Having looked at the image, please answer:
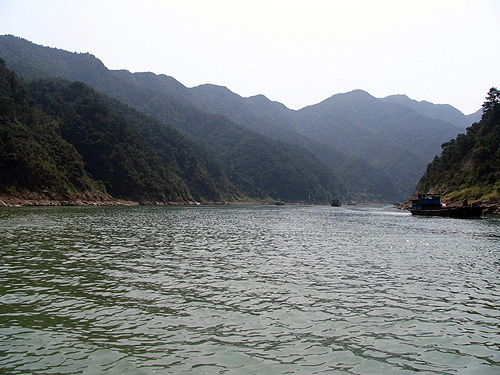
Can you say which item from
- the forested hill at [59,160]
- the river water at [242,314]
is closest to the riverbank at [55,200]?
the forested hill at [59,160]

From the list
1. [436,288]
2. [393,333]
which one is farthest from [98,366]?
[436,288]

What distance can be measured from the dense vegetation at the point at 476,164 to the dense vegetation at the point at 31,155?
13769cm

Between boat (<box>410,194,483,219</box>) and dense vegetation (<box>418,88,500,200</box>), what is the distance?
11390 mm

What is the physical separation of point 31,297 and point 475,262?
109 feet

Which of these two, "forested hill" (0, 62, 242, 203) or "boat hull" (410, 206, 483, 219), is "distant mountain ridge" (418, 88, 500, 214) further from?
"forested hill" (0, 62, 242, 203)

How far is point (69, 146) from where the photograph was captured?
545 feet

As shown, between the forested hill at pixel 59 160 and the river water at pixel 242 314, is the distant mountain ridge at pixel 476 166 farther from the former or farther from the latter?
the forested hill at pixel 59 160

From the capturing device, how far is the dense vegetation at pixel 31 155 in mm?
121688

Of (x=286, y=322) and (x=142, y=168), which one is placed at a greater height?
(x=142, y=168)

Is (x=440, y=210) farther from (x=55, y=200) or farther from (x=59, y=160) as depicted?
(x=59, y=160)

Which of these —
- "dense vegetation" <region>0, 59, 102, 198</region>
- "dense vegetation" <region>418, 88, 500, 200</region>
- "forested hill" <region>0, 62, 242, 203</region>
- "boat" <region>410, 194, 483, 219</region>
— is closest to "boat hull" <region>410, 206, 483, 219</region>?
"boat" <region>410, 194, 483, 219</region>

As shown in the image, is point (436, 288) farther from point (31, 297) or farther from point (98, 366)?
point (31, 297)

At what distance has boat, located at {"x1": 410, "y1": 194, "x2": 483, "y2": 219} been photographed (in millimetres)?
101125

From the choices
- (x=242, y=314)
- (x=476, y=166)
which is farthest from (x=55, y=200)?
(x=476, y=166)
